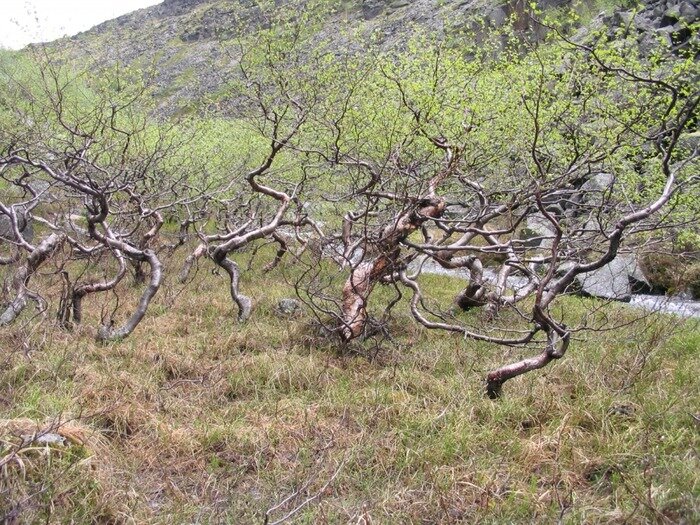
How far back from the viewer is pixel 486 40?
14.4 m

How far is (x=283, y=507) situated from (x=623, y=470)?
235cm

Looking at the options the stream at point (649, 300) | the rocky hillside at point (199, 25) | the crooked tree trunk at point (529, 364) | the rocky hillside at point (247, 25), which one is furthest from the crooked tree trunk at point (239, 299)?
the rocky hillside at point (199, 25)

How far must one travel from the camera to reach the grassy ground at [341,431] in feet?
12.1

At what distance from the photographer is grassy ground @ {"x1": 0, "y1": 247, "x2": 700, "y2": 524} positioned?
3.70 meters

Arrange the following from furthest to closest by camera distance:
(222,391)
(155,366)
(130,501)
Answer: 1. (155,366)
2. (222,391)
3. (130,501)

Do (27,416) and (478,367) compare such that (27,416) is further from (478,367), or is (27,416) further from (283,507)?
(478,367)

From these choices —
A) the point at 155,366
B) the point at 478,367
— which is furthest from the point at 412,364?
the point at 155,366

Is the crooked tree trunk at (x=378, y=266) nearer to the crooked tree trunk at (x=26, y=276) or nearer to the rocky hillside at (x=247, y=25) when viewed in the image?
the rocky hillside at (x=247, y=25)

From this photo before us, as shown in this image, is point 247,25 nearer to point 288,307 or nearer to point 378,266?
point 288,307

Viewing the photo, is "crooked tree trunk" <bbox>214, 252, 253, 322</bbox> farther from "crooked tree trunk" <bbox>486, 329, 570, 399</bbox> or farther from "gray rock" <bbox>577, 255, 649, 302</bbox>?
"gray rock" <bbox>577, 255, 649, 302</bbox>

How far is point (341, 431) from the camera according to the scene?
4.88m

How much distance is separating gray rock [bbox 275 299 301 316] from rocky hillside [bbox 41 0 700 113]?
505cm

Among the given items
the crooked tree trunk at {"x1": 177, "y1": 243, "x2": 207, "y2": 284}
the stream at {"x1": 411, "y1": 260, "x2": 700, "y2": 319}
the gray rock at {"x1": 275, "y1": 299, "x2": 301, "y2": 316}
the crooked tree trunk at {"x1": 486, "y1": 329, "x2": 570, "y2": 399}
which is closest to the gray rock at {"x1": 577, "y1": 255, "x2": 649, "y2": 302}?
the stream at {"x1": 411, "y1": 260, "x2": 700, "y2": 319}

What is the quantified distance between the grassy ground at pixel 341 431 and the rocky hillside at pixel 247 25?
398cm
